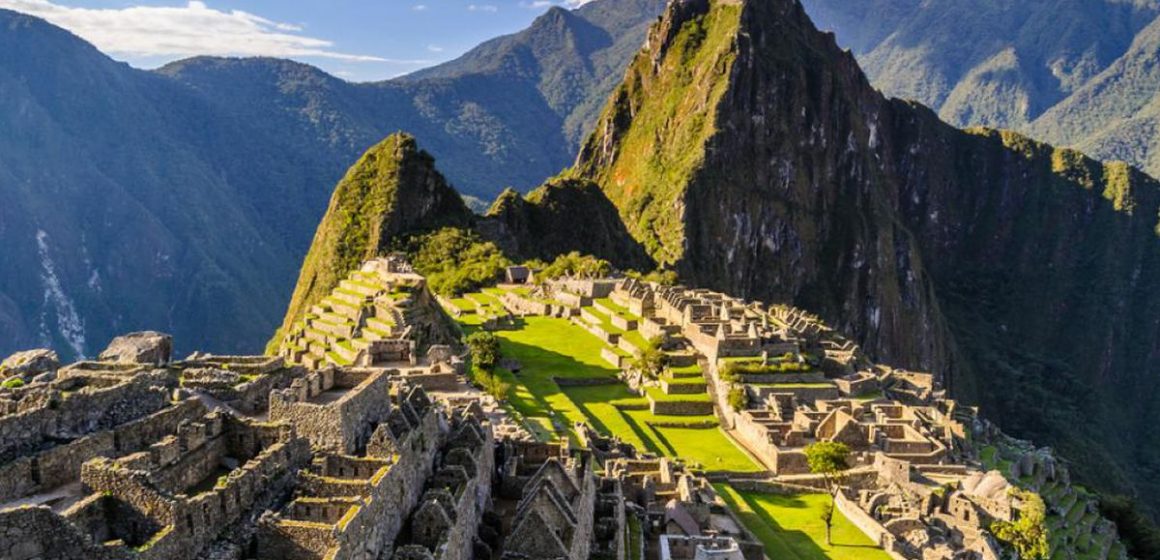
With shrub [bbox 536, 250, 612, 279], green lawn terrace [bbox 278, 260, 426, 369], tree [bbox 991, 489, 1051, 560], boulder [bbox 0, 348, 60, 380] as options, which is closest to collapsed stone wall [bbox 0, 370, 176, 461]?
boulder [bbox 0, 348, 60, 380]

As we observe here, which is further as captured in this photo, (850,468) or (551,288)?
(551,288)

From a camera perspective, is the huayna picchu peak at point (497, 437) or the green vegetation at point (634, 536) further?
the green vegetation at point (634, 536)

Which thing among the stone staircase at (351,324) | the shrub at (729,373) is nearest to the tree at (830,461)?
the shrub at (729,373)

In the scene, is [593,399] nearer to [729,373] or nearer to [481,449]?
[729,373]

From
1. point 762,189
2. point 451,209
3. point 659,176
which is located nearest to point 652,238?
point 659,176

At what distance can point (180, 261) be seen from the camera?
125250 mm

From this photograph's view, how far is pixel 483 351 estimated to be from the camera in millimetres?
46344

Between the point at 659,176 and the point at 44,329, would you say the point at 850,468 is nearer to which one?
the point at 44,329

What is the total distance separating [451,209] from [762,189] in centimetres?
9567

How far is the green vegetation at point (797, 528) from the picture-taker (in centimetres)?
3062

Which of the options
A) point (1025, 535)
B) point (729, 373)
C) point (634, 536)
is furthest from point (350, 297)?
point (1025, 535)

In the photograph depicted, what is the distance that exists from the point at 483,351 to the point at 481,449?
25.3 meters

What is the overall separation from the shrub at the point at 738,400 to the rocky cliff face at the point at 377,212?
50.0 meters

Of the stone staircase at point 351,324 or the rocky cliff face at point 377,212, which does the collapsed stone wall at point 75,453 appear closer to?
the stone staircase at point 351,324
